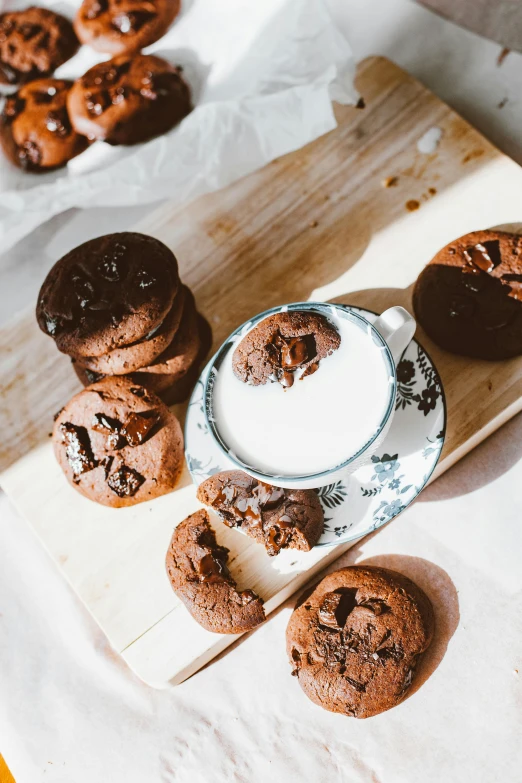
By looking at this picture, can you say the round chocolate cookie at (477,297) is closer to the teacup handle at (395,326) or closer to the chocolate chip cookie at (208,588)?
the teacup handle at (395,326)

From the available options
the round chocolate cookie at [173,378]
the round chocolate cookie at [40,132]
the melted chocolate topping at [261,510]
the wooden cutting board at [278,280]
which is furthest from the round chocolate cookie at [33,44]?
the melted chocolate topping at [261,510]

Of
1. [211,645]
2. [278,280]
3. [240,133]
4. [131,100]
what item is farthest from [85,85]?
[211,645]

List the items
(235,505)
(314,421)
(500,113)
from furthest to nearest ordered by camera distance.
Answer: (500,113), (235,505), (314,421)

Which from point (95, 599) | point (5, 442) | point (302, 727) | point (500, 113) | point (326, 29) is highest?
point (326, 29)

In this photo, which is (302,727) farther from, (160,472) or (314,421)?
(314,421)

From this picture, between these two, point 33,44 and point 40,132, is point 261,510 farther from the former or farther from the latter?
point 33,44

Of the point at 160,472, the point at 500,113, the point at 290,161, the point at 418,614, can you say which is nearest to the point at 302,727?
the point at 418,614
